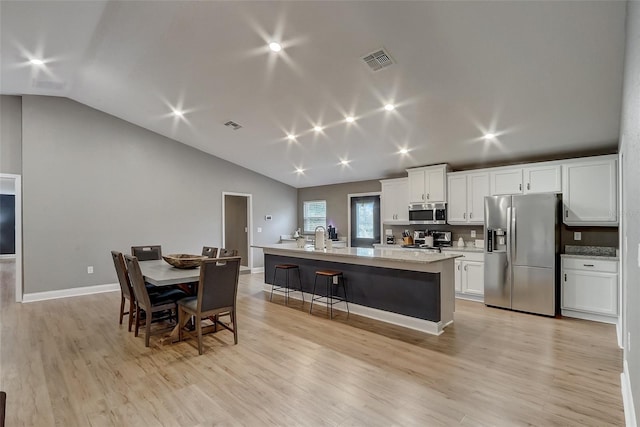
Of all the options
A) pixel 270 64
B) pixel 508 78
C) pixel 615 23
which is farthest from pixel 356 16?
pixel 615 23

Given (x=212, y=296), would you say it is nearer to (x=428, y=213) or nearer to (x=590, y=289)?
(x=428, y=213)

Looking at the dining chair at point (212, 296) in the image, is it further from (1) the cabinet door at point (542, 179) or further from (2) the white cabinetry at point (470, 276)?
(1) the cabinet door at point (542, 179)

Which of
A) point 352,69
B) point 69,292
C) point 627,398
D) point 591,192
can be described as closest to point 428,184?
point 591,192

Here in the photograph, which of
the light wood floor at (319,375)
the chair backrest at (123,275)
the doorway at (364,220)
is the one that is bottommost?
the light wood floor at (319,375)

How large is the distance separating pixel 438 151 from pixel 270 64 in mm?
2987

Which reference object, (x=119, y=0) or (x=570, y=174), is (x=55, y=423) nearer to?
(x=119, y=0)

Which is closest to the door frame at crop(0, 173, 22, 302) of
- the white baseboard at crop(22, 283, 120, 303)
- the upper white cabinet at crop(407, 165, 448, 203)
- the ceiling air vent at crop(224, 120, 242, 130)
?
the white baseboard at crop(22, 283, 120, 303)

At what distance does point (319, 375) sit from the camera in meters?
2.70

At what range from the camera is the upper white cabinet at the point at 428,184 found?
560 centimetres

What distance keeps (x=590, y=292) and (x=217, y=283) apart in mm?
4580

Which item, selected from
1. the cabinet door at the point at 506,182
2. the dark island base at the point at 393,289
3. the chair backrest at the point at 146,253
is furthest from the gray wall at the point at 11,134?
the cabinet door at the point at 506,182

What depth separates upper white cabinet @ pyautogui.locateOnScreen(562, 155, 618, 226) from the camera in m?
4.06

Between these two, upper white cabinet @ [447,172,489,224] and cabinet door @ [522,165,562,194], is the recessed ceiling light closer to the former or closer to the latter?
upper white cabinet @ [447,172,489,224]

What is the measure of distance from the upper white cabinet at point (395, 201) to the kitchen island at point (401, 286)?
7.10ft
